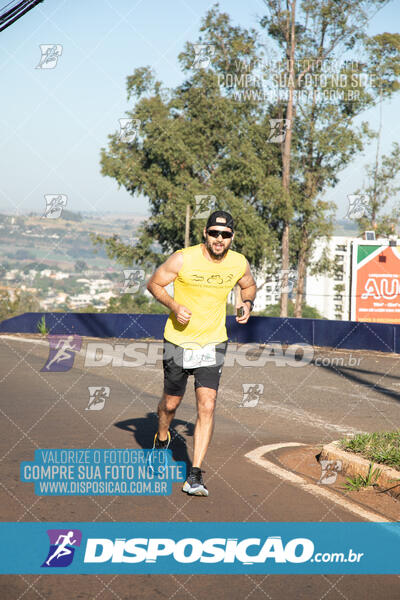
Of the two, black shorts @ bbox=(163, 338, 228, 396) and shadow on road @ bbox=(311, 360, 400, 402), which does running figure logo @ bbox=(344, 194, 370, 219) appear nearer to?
shadow on road @ bbox=(311, 360, 400, 402)

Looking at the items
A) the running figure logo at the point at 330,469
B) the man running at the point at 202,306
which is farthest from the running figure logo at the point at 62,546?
the running figure logo at the point at 330,469

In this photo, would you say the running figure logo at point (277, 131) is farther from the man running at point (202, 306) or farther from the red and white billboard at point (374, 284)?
the man running at point (202, 306)

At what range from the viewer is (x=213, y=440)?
8180mm

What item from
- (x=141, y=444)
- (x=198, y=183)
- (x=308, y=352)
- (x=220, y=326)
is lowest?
(x=308, y=352)

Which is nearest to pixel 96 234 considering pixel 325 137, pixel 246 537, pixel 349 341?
pixel 325 137

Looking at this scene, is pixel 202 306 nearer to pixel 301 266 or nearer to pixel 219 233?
pixel 219 233

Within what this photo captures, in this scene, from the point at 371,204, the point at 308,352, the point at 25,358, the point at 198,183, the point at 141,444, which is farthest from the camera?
the point at 371,204

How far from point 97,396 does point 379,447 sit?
564 centimetres

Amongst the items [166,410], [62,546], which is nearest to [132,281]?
[166,410]

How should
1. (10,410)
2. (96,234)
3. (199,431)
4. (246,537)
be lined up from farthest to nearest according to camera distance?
(96,234) → (10,410) → (199,431) → (246,537)

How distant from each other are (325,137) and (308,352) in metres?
25.4

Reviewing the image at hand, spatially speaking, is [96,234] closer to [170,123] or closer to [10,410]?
[170,123]

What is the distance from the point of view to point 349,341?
908 inches

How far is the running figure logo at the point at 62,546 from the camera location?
14.3ft
